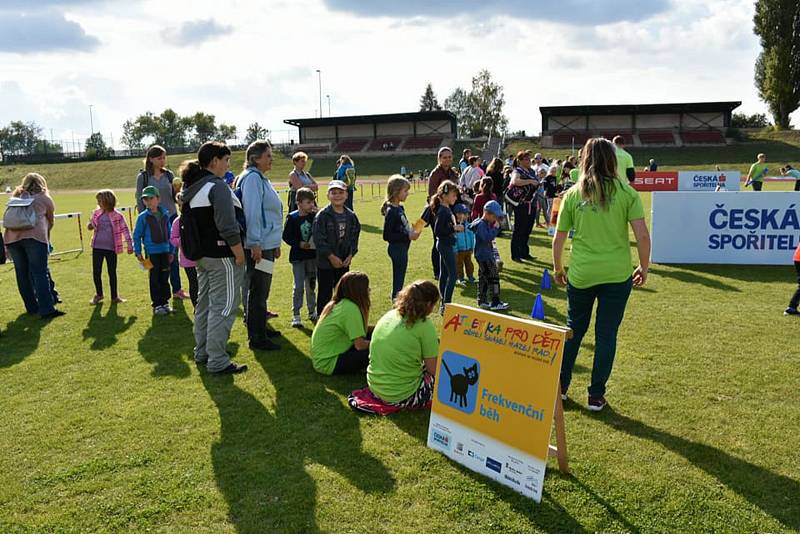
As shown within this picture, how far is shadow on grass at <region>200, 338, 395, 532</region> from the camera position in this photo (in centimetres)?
337

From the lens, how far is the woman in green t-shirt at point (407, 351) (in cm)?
432

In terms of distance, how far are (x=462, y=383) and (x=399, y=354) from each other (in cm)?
74

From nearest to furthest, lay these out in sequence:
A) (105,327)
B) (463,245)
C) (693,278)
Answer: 1. (105,327)
2. (463,245)
3. (693,278)

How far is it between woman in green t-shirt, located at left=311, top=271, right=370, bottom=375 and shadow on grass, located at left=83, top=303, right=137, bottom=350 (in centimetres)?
280

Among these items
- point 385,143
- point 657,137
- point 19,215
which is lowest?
point 19,215

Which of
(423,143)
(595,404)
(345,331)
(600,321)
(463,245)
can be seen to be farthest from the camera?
(423,143)

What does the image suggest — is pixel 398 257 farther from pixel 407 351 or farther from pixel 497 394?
pixel 497 394

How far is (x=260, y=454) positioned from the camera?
4.00 meters

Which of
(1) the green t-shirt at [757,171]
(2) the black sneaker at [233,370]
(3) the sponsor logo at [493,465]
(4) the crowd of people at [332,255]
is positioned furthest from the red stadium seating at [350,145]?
(3) the sponsor logo at [493,465]

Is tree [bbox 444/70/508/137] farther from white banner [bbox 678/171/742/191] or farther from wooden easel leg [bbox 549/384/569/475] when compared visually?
wooden easel leg [bbox 549/384/569/475]

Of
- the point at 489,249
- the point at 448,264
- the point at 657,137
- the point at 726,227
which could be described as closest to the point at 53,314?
the point at 448,264

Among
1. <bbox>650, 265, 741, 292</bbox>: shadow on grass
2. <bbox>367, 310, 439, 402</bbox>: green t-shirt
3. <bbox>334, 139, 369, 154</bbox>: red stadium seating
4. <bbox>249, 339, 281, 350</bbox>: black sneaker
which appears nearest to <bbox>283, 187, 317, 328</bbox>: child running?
<bbox>249, 339, 281, 350</bbox>: black sneaker

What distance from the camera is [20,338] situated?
272 inches

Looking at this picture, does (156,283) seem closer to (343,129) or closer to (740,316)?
(740,316)
